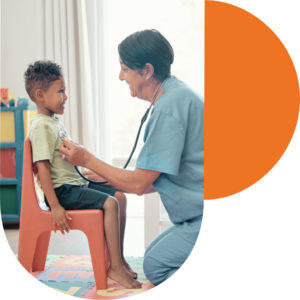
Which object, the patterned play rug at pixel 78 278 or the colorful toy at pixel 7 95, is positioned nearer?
the patterned play rug at pixel 78 278

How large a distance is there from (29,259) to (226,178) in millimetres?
504

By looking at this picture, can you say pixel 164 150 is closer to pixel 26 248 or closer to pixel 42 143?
pixel 42 143

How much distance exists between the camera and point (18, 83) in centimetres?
110

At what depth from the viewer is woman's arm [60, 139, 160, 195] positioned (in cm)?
95

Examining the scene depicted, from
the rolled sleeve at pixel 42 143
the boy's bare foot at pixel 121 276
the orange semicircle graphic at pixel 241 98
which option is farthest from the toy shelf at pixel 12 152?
the orange semicircle graphic at pixel 241 98

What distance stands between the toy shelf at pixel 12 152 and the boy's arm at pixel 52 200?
Result: 0.14 meters

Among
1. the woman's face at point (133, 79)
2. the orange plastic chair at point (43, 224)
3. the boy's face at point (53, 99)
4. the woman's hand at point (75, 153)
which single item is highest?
the woman's face at point (133, 79)

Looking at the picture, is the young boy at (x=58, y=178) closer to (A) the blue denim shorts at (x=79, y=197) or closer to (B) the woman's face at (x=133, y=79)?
(A) the blue denim shorts at (x=79, y=197)

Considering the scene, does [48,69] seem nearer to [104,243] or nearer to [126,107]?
[126,107]

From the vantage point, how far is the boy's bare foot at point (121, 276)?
3.19 feet

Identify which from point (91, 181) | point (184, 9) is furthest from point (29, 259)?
point (184, 9)

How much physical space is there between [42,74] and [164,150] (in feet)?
1.13

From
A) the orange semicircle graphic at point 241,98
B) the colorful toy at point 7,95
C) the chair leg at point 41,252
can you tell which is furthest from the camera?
the colorful toy at point 7,95

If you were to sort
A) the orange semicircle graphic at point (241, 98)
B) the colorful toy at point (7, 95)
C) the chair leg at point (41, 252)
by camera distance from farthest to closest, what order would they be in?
the colorful toy at point (7, 95) → the chair leg at point (41, 252) → the orange semicircle graphic at point (241, 98)
